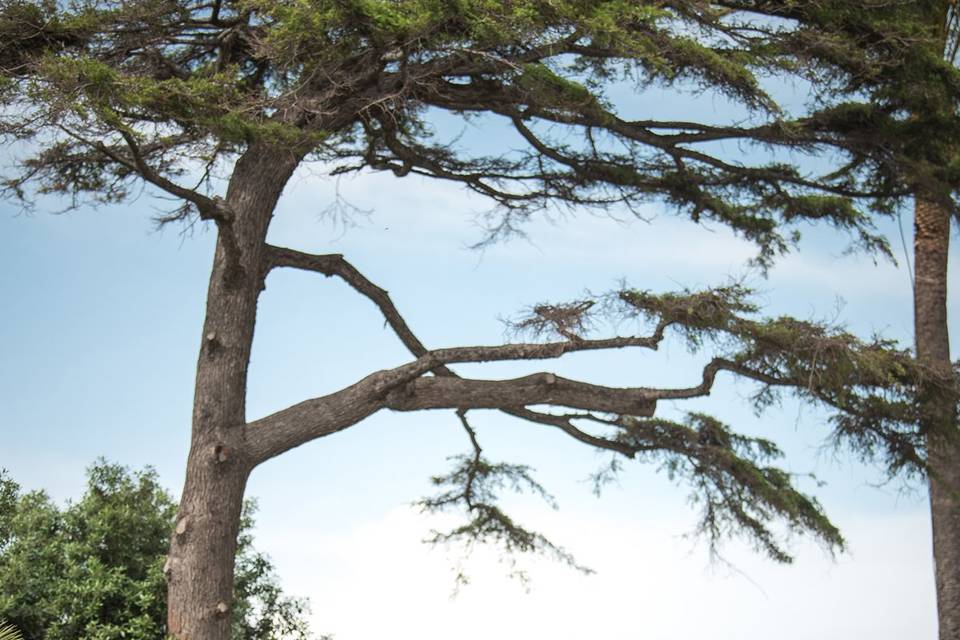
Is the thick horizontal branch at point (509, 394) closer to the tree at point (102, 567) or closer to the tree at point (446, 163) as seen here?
the tree at point (446, 163)

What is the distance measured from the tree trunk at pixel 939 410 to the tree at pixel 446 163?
173mm

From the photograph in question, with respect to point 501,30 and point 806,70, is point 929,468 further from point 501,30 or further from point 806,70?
point 501,30

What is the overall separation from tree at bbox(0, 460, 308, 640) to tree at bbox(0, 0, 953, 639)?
3.59ft

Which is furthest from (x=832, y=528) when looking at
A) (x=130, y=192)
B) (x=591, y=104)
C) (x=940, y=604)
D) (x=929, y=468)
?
(x=130, y=192)

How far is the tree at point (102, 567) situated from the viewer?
8180 mm

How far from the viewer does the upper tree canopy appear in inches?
267

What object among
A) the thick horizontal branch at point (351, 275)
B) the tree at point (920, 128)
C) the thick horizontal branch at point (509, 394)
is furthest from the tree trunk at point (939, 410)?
the thick horizontal branch at point (351, 275)

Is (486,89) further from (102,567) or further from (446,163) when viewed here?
(102,567)

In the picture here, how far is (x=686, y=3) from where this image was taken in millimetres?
7590

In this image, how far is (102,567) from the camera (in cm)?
834

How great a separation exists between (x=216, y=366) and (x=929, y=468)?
19.2ft

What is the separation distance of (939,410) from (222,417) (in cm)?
558

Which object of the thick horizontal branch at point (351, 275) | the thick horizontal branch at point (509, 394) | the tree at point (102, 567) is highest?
the thick horizontal branch at point (351, 275)

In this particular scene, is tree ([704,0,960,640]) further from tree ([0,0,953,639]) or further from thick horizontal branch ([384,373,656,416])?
thick horizontal branch ([384,373,656,416])
